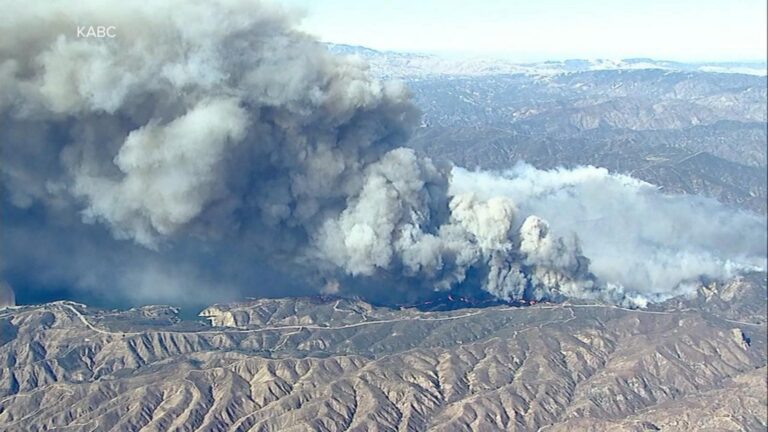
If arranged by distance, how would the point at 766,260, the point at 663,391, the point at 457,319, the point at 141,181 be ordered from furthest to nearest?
the point at 766,260
the point at 457,319
the point at 663,391
the point at 141,181

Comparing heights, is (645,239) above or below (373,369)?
above

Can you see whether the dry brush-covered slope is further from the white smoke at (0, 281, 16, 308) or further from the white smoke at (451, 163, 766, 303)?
the white smoke at (451, 163, 766, 303)

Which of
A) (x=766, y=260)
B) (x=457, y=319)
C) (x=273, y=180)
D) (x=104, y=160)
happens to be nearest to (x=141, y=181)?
(x=104, y=160)

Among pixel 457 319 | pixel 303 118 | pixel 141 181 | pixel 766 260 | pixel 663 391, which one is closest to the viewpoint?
pixel 141 181

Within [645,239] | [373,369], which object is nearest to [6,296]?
[373,369]

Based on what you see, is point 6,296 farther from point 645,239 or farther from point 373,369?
point 645,239

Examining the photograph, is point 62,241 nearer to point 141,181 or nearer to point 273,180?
point 141,181

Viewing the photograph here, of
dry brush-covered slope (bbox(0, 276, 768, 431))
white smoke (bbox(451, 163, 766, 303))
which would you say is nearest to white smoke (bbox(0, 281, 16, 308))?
dry brush-covered slope (bbox(0, 276, 768, 431))

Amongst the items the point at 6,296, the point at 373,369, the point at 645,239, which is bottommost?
the point at 373,369

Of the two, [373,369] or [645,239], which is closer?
[373,369]

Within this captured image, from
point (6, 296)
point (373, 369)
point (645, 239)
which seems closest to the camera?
point (373, 369)

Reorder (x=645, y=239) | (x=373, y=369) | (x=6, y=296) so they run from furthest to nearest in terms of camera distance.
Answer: (x=645, y=239), (x=6, y=296), (x=373, y=369)
